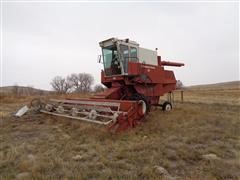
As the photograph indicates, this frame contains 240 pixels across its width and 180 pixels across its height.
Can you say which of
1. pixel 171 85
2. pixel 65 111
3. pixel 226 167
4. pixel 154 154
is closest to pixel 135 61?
Answer: pixel 171 85

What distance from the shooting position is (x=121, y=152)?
3.89 meters

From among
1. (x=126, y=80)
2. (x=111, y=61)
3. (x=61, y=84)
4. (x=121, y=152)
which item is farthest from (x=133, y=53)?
(x=61, y=84)

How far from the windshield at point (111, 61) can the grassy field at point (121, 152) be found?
368cm

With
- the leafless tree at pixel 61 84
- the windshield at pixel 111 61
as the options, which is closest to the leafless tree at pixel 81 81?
the leafless tree at pixel 61 84

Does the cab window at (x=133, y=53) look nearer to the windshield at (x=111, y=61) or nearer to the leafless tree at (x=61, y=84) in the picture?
the windshield at (x=111, y=61)

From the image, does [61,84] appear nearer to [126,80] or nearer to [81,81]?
[81,81]

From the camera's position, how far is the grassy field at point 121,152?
10.0 feet

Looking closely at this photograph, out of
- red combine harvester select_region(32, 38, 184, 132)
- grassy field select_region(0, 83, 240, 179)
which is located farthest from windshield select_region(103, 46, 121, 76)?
grassy field select_region(0, 83, 240, 179)

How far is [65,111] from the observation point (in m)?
7.61

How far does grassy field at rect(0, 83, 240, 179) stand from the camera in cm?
306

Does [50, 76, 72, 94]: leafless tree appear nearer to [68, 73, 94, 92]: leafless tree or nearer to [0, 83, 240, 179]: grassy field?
[68, 73, 94, 92]: leafless tree

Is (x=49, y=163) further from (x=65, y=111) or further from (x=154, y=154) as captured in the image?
(x=65, y=111)

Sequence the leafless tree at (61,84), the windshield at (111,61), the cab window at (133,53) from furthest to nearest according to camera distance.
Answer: the leafless tree at (61,84)
the windshield at (111,61)
the cab window at (133,53)

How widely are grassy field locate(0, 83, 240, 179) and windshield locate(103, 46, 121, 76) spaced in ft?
12.1
